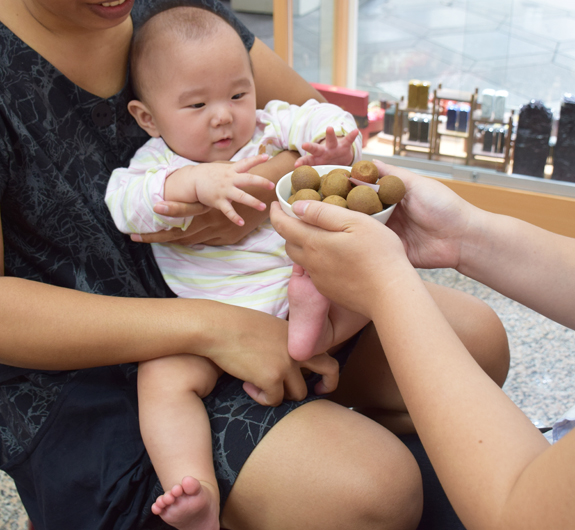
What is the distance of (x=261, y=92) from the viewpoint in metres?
1.40

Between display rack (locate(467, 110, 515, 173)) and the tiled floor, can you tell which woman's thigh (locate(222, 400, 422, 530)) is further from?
display rack (locate(467, 110, 515, 173))

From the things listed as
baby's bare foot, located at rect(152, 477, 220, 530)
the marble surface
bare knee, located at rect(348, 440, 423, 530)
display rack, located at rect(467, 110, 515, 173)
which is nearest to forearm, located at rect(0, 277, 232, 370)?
baby's bare foot, located at rect(152, 477, 220, 530)

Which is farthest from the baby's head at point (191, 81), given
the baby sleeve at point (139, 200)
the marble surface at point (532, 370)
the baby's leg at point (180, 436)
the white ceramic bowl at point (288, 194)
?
the marble surface at point (532, 370)

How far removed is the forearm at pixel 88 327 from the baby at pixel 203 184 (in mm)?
50

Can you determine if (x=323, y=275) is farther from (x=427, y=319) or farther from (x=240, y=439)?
(x=240, y=439)

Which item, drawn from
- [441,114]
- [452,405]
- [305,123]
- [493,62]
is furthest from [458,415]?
[493,62]

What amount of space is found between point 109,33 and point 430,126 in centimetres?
152

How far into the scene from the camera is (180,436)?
89 centimetres

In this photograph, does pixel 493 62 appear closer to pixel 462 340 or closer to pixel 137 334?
pixel 462 340

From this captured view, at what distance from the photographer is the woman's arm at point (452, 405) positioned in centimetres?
59

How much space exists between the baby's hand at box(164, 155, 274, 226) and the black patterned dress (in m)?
0.17

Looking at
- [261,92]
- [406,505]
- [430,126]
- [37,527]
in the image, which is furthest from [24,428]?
[430,126]

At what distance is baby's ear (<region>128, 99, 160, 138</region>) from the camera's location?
1145 mm

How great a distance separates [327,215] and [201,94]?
469mm
